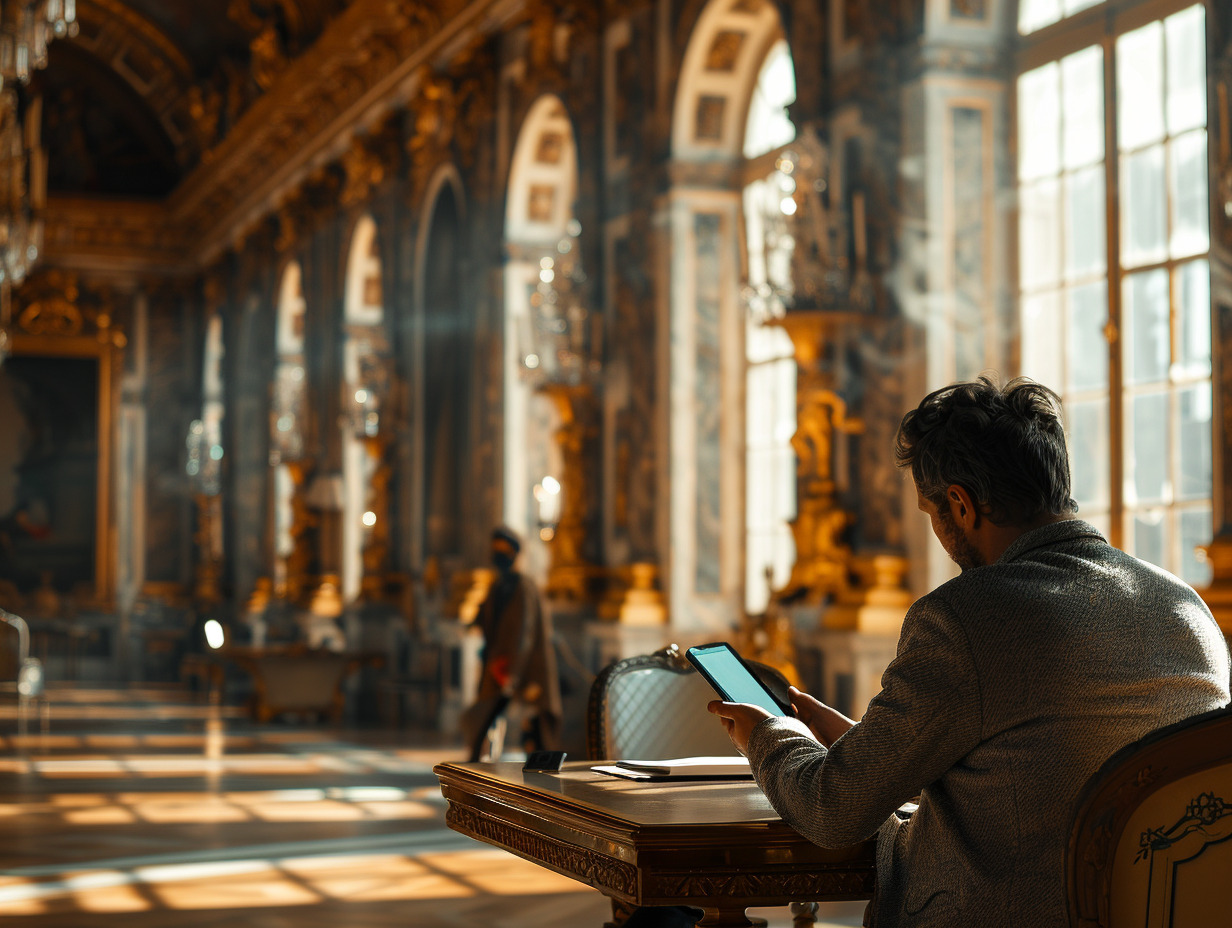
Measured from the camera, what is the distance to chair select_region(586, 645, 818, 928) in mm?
4105

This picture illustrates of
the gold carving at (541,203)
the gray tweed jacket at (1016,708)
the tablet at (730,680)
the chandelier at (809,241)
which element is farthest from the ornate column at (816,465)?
the gray tweed jacket at (1016,708)

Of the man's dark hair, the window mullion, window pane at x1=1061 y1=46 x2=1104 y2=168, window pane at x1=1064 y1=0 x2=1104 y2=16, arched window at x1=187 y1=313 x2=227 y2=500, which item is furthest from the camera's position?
arched window at x1=187 y1=313 x2=227 y2=500

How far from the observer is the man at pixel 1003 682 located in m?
2.35

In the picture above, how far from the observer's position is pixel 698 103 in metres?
11.0

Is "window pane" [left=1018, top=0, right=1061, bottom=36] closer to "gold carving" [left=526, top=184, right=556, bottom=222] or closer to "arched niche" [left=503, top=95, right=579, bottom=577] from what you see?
"arched niche" [left=503, top=95, right=579, bottom=577]

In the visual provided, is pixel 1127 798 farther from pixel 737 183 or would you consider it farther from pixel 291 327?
pixel 291 327

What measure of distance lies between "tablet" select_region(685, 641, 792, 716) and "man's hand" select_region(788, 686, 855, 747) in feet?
0.10

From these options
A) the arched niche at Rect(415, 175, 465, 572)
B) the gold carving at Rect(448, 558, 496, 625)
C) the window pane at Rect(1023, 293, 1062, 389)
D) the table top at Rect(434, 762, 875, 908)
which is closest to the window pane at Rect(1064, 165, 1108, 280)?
the window pane at Rect(1023, 293, 1062, 389)

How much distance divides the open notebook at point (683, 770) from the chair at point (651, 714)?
0.58 m

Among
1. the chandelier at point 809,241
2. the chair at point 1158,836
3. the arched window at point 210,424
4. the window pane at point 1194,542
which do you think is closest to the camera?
the chair at point 1158,836

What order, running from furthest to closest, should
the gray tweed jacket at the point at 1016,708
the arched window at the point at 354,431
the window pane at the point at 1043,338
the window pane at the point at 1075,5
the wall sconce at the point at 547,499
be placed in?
the arched window at the point at 354,431
the wall sconce at the point at 547,499
the window pane at the point at 1043,338
the window pane at the point at 1075,5
the gray tweed jacket at the point at 1016,708

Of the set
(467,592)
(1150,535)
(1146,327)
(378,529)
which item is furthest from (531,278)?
(1150,535)

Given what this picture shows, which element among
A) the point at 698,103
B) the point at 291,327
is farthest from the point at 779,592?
the point at 291,327

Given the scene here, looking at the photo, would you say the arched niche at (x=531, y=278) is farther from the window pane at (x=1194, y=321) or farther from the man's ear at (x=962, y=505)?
the man's ear at (x=962, y=505)
